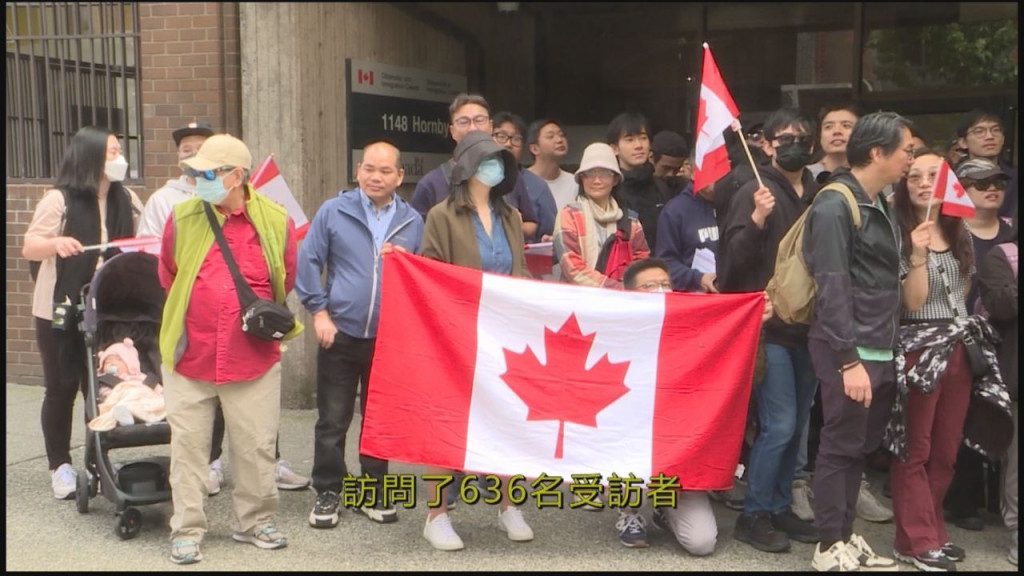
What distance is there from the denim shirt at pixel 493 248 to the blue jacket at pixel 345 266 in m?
0.43

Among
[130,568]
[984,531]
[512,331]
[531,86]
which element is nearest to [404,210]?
[512,331]

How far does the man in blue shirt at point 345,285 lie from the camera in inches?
229

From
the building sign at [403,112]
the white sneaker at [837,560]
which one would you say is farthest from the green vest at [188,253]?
the building sign at [403,112]

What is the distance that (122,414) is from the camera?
5695 millimetres

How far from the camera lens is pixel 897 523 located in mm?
5406

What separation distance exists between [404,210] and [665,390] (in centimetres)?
161

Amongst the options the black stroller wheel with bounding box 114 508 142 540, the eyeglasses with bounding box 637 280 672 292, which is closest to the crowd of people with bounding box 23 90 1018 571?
the eyeglasses with bounding box 637 280 672 292

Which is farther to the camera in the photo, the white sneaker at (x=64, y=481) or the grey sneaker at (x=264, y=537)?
the white sneaker at (x=64, y=481)

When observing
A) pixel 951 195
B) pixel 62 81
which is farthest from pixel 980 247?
pixel 62 81

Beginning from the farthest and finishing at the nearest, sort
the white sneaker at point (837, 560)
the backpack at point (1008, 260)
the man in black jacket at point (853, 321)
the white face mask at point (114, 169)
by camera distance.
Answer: the white face mask at point (114, 169), the backpack at point (1008, 260), the white sneaker at point (837, 560), the man in black jacket at point (853, 321)

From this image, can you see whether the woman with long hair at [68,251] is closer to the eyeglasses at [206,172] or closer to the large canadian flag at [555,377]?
the eyeglasses at [206,172]

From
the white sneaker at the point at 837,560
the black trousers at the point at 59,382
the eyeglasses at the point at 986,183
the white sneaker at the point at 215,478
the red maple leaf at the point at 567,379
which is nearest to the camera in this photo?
the white sneaker at the point at 837,560

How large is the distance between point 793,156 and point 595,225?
40.9 inches

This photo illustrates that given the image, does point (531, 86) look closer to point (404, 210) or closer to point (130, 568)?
point (404, 210)
